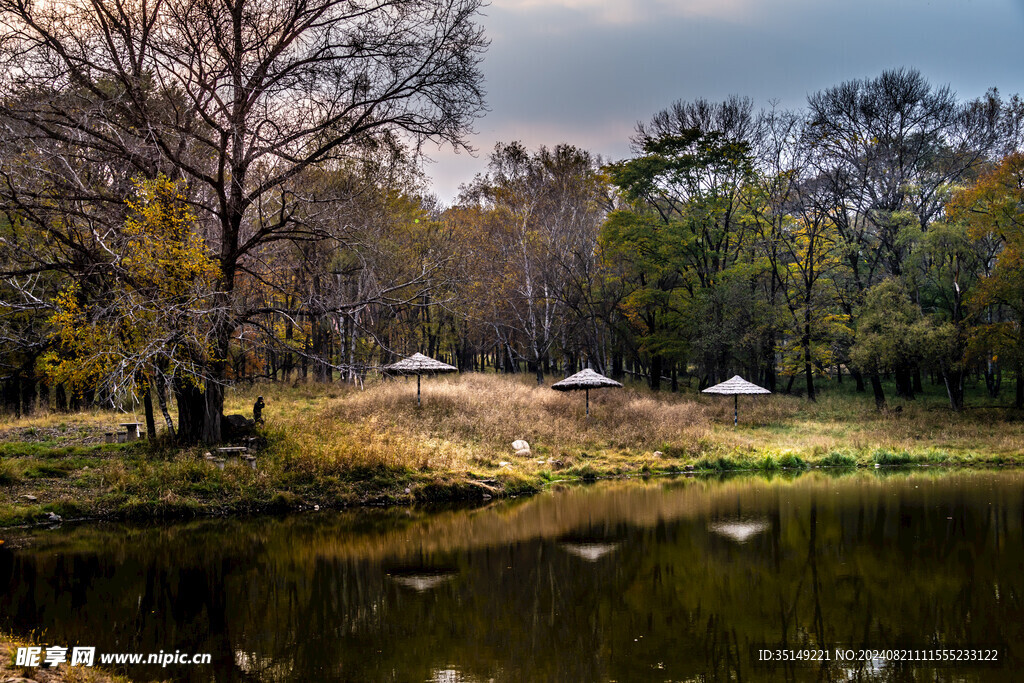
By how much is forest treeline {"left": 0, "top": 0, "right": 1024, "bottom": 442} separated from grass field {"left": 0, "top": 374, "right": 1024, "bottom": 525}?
70.6 inches

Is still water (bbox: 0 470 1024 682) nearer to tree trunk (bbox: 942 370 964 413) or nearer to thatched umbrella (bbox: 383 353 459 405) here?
thatched umbrella (bbox: 383 353 459 405)

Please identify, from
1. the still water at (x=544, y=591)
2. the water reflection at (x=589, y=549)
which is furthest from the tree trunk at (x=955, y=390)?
the water reflection at (x=589, y=549)

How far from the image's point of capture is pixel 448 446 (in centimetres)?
1988

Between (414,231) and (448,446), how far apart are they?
21.0 meters

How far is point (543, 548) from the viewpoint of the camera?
11.9 metres

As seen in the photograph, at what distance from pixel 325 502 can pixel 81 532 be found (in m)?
4.81

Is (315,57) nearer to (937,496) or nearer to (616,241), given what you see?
(937,496)

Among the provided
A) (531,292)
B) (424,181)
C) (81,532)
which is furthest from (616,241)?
(81,532)

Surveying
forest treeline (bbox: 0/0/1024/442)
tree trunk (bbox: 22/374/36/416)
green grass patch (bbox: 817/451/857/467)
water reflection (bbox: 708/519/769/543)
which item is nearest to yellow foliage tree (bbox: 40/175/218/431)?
forest treeline (bbox: 0/0/1024/442)

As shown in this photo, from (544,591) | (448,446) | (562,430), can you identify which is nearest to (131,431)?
(448,446)

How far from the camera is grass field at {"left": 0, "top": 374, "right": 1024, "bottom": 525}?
15039 mm

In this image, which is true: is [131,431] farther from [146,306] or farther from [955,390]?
[955,390]

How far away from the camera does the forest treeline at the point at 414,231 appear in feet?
49.6

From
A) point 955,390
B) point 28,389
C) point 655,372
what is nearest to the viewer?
point 28,389
